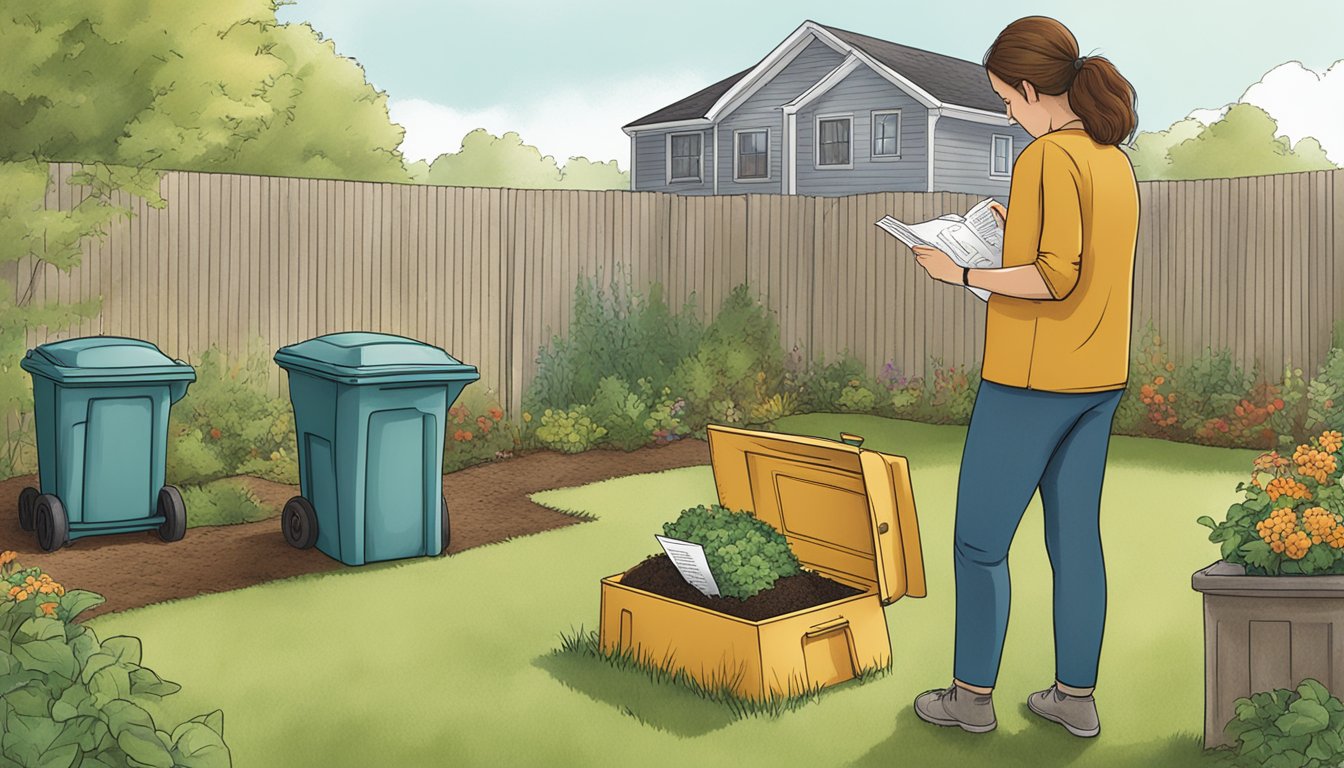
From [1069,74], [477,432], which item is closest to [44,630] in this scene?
[1069,74]

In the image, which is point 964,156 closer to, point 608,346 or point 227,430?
point 608,346

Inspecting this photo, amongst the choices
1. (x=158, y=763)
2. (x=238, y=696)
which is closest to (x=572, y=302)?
(x=238, y=696)

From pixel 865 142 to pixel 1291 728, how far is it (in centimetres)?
1898

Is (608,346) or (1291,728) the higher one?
(608,346)

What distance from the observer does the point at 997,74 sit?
12.7ft

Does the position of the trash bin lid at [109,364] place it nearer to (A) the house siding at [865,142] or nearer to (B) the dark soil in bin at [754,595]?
(B) the dark soil in bin at [754,595]

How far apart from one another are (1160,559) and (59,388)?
5843 mm

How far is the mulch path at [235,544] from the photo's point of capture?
634 cm

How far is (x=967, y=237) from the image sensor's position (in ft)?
13.2

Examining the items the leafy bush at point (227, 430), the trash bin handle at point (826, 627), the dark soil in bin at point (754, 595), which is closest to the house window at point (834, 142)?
the leafy bush at point (227, 430)

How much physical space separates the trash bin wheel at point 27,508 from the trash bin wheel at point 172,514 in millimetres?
777

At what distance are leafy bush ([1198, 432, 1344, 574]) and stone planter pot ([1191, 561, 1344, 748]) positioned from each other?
0.33ft

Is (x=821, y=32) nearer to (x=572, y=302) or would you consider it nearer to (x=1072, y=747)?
(x=572, y=302)

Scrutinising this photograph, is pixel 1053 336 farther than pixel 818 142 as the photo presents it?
No
